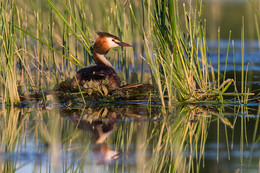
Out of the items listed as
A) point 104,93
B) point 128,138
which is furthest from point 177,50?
point 128,138

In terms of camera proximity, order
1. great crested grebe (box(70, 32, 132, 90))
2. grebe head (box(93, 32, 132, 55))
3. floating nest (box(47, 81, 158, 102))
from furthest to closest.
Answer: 1. grebe head (box(93, 32, 132, 55))
2. great crested grebe (box(70, 32, 132, 90))
3. floating nest (box(47, 81, 158, 102))

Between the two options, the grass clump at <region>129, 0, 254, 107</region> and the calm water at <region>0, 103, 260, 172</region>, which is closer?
the calm water at <region>0, 103, 260, 172</region>

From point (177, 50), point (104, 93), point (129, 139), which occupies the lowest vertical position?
point (129, 139)

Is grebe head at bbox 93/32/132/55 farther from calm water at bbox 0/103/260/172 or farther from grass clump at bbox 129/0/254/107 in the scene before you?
calm water at bbox 0/103/260/172

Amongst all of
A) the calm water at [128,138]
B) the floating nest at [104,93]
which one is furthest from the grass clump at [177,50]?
the floating nest at [104,93]

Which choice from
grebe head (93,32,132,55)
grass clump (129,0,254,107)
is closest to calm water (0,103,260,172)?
grass clump (129,0,254,107)

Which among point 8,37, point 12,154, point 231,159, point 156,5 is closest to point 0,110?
point 8,37

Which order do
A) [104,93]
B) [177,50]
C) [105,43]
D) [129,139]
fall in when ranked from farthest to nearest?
[105,43] < [104,93] < [177,50] < [129,139]

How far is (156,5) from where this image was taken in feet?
19.3

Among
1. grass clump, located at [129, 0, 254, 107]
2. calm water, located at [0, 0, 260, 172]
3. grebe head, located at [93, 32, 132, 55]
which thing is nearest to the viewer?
calm water, located at [0, 0, 260, 172]

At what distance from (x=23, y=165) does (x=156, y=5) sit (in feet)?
9.60

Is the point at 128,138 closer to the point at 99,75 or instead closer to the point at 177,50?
the point at 177,50

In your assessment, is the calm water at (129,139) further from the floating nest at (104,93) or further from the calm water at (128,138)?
the floating nest at (104,93)

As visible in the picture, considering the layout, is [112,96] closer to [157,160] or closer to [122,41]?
[122,41]
